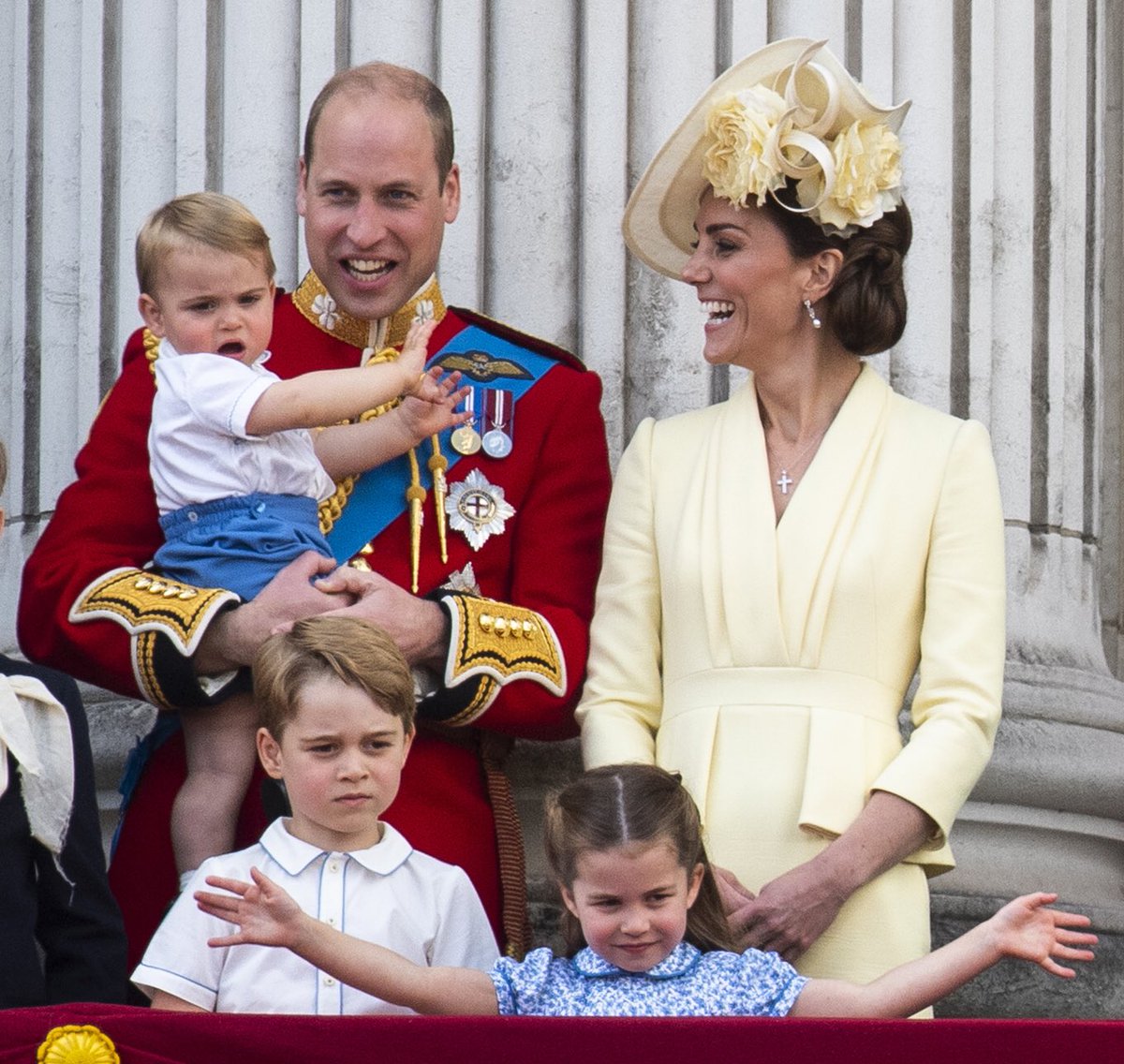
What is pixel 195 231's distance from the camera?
13.8 ft

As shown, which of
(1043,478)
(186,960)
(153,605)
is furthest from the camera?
(1043,478)

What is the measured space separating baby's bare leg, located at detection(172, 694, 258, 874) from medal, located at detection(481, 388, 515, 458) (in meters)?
0.62

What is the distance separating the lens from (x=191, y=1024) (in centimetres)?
311

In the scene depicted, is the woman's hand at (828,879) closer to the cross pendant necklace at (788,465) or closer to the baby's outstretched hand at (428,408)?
the cross pendant necklace at (788,465)

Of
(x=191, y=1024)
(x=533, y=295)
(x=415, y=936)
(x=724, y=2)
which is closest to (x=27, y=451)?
(x=533, y=295)

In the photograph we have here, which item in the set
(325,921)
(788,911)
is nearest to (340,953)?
(325,921)

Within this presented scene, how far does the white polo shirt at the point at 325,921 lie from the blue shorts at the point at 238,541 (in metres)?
0.52

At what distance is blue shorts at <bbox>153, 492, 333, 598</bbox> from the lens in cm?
415

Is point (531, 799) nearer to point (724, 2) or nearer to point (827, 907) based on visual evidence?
point (827, 907)

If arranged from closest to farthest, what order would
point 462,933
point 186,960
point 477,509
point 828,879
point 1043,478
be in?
point 186,960 < point 462,933 < point 828,879 < point 477,509 < point 1043,478

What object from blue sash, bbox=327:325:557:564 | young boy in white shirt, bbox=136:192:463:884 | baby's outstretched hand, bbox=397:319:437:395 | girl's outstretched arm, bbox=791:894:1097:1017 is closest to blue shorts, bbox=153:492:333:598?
young boy in white shirt, bbox=136:192:463:884

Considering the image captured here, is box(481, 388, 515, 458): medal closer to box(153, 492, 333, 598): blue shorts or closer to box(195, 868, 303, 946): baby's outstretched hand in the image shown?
box(153, 492, 333, 598): blue shorts

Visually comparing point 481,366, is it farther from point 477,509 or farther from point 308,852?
point 308,852

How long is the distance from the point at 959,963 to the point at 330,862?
86 centimetres
